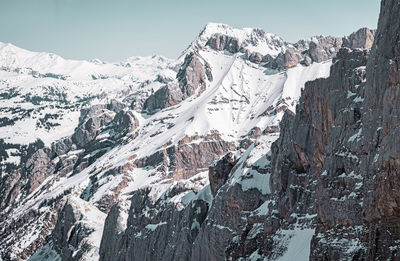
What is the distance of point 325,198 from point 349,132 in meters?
8.20

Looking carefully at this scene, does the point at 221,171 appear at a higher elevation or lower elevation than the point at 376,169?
lower

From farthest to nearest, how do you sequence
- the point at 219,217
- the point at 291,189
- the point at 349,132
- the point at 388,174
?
the point at 219,217
the point at 291,189
the point at 349,132
the point at 388,174

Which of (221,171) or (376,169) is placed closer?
(376,169)

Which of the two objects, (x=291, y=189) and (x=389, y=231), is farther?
(x=291, y=189)

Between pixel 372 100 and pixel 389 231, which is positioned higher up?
pixel 372 100

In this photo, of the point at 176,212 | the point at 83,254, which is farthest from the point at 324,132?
the point at 83,254

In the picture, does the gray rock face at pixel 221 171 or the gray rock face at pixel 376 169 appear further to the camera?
the gray rock face at pixel 221 171

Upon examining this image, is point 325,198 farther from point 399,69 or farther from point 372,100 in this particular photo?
point 399,69

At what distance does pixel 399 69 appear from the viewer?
156 feet

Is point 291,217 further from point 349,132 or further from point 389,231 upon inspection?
point 389,231

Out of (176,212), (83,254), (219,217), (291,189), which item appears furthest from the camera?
(83,254)

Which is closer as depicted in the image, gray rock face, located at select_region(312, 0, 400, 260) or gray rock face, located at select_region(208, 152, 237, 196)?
gray rock face, located at select_region(312, 0, 400, 260)

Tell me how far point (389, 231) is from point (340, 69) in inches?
1218

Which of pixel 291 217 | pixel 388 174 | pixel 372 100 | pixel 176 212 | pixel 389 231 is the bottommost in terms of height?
pixel 176 212
